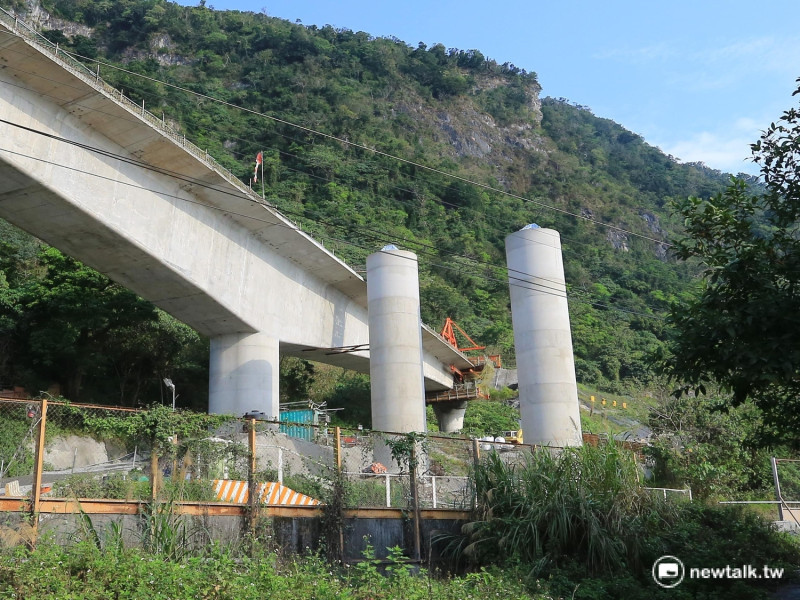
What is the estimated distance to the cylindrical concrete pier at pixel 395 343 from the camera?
27.0m

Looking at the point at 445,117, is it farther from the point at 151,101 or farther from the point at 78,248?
the point at 78,248

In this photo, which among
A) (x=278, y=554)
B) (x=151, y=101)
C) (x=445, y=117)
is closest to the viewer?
(x=278, y=554)

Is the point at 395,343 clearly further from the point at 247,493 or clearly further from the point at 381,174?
the point at 381,174

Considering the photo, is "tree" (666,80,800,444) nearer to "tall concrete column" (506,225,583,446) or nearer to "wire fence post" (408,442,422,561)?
"wire fence post" (408,442,422,561)

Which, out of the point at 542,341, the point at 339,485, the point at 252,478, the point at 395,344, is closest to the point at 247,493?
the point at 252,478

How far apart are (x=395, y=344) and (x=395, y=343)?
4 centimetres

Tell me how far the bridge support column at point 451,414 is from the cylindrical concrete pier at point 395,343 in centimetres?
1785

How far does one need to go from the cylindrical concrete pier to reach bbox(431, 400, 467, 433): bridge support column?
1785 cm

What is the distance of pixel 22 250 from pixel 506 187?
238ft

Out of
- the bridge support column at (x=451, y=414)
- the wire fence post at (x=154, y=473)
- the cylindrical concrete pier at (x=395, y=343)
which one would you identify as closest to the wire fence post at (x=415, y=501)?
the wire fence post at (x=154, y=473)

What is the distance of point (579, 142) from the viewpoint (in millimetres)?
122562

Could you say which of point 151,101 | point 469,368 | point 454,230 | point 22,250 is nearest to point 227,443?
point 22,250

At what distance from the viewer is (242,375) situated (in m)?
25.0

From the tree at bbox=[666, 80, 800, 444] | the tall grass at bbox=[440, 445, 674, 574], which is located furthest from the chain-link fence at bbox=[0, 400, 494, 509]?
the tree at bbox=[666, 80, 800, 444]
